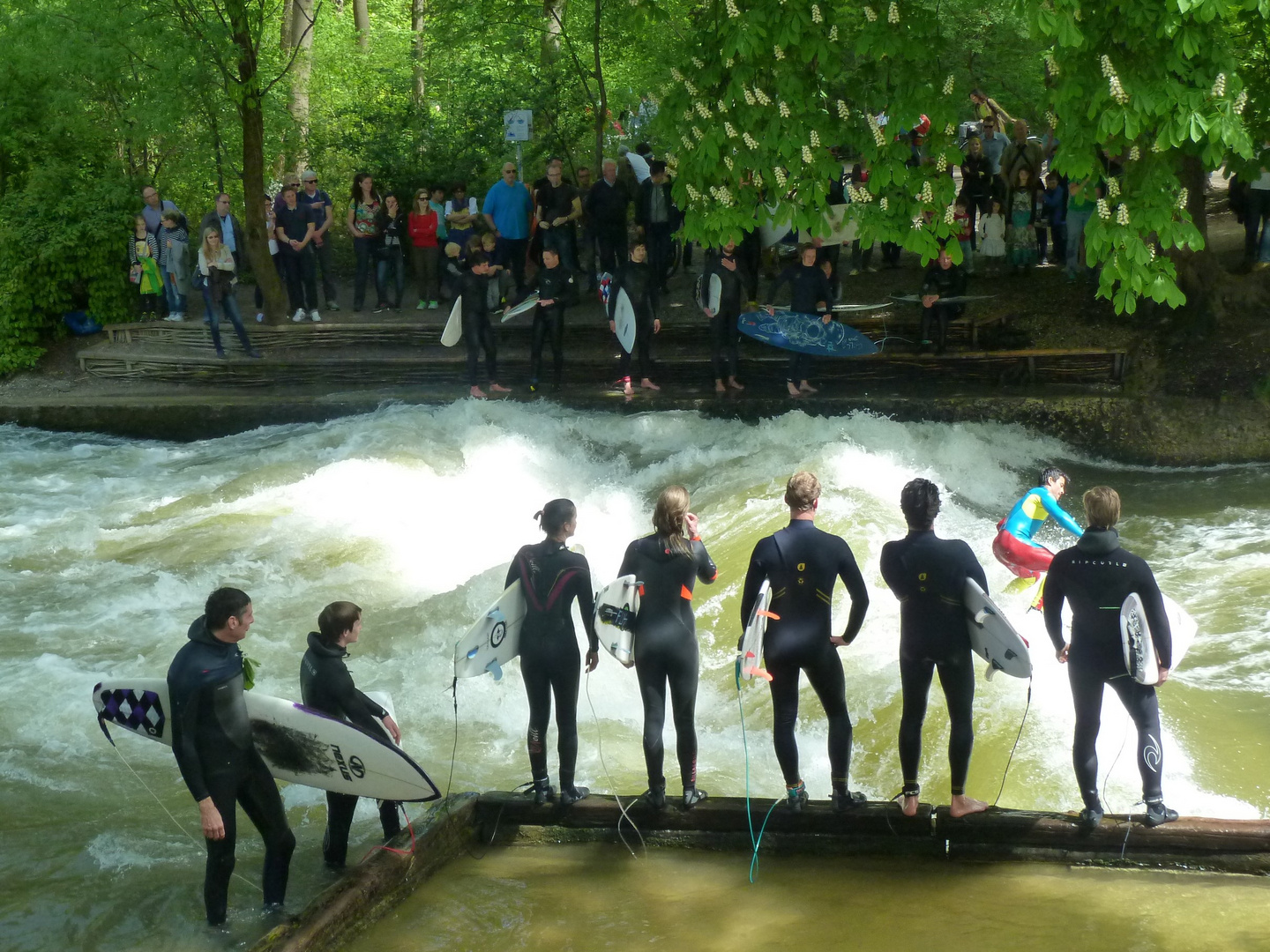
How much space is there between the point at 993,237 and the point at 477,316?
23.4 feet

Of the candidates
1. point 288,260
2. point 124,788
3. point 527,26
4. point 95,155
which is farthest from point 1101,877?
point 95,155

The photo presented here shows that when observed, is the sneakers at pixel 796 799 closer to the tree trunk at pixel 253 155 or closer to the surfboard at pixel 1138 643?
the surfboard at pixel 1138 643

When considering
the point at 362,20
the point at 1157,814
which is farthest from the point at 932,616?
the point at 362,20

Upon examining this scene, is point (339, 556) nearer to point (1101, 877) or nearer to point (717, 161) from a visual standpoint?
point (717, 161)

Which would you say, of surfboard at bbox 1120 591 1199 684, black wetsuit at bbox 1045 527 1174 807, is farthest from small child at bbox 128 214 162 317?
surfboard at bbox 1120 591 1199 684

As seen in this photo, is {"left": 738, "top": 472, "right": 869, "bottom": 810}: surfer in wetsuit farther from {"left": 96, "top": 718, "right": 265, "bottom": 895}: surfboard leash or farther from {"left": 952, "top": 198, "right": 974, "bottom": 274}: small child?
{"left": 952, "top": 198, "right": 974, "bottom": 274}: small child

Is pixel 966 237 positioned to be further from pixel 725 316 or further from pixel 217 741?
pixel 217 741

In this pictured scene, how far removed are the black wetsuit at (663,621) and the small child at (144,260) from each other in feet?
48.9

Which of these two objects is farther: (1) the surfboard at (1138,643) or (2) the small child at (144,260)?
(2) the small child at (144,260)

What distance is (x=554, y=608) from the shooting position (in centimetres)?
617

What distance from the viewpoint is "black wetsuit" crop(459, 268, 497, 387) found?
1529 centimetres

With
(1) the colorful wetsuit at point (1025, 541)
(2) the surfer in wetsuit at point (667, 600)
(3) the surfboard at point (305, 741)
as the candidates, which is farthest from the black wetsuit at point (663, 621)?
(1) the colorful wetsuit at point (1025, 541)

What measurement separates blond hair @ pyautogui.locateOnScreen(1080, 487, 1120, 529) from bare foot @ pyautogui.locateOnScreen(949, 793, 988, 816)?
1.40m

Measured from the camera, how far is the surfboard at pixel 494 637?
6176 mm
